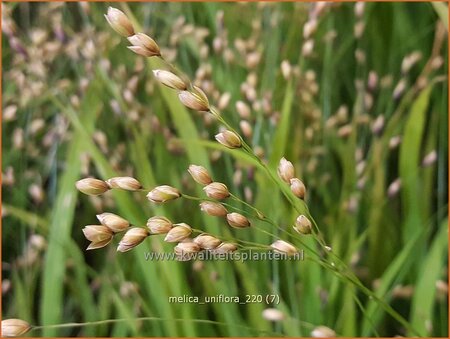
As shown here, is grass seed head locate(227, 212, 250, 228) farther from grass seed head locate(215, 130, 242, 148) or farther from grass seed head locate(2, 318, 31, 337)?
grass seed head locate(2, 318, 31, 337)

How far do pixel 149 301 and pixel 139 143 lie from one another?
0.48ft

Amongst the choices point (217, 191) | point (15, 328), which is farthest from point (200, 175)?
point (15, 328)

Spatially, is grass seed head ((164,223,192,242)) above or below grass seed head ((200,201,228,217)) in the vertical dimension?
below

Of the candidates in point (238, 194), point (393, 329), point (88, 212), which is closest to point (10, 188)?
point (88, 212)

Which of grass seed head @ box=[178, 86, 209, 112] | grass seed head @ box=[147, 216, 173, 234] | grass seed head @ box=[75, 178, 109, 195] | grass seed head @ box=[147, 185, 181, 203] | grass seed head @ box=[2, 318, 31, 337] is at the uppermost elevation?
grass seed head @ box=[178, 86, 209, 112]

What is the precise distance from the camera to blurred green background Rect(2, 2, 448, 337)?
558mm

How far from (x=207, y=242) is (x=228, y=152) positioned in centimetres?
23

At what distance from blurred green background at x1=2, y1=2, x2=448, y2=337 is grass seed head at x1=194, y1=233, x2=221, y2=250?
0.65ft

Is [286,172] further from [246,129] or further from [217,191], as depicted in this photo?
[246,129]

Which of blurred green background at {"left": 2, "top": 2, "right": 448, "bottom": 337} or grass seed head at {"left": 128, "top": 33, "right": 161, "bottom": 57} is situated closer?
grass seed head at {"left": 128, "top": 33, "right": 161, "bottom": 57}

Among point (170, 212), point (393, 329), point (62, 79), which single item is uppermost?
point (62, 79)

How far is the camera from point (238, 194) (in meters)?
0.57

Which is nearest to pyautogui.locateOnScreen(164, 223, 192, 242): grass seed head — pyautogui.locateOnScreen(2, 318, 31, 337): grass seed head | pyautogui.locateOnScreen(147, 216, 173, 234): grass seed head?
pyautogui.locateOnScreen(147, 216, 173, 234): grass seed head

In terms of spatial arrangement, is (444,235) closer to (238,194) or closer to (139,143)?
(238,194)
